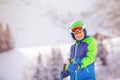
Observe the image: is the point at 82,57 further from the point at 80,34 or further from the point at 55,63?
the point at 55,63

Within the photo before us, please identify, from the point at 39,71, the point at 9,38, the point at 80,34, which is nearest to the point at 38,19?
the point at 9,38

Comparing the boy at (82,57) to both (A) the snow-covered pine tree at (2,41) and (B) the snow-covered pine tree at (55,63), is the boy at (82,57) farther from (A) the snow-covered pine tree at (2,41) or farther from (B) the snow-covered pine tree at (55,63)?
(A) the snow-covered pine tree at (2,41)

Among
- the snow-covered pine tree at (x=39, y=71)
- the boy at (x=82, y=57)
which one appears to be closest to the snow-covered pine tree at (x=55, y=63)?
the snow-covered pine tree at (x=39, y=71)

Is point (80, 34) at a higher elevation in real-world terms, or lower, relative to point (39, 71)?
higher

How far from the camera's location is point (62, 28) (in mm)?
1771

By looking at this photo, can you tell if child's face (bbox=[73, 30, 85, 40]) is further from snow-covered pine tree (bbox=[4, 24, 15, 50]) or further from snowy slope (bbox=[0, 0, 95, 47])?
snow-covered pine tree (bbox=[4, 24, 15, 50])

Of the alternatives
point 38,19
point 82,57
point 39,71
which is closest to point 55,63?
point 39,71

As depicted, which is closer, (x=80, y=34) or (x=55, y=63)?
(x=80, y=34)

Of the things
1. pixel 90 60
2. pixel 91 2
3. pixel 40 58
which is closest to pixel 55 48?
pixel 40 58

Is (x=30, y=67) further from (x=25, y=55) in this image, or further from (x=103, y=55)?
(x=103, y=55)

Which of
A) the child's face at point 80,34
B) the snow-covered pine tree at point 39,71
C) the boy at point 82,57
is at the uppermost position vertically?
the child's face at point 80,34

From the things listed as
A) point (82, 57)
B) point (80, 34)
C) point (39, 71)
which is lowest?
point (39, 71)

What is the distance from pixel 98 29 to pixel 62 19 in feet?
0.78

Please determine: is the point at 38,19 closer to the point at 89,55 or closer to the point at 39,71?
the point at 39,71
